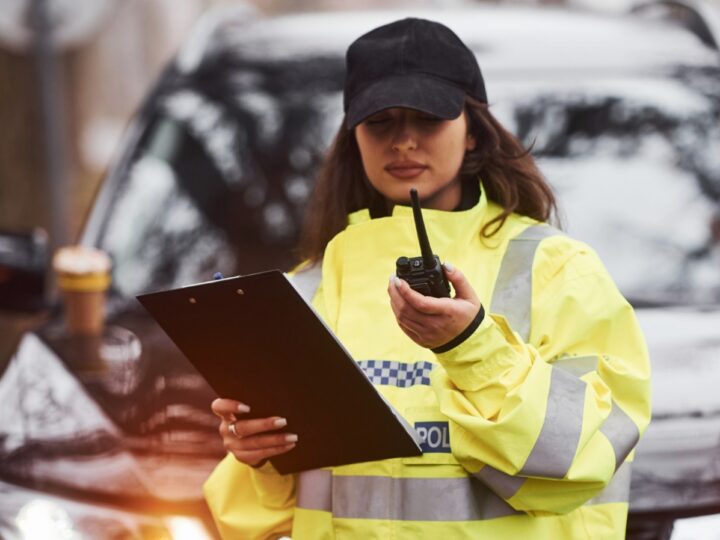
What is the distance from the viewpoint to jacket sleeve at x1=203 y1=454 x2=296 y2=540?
102 inches

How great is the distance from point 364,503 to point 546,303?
1.47 ft

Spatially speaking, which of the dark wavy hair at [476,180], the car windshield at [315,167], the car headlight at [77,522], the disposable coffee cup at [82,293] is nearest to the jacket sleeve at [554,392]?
the dark wavy hair at [476,180]

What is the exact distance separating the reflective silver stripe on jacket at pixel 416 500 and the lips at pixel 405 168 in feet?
1.75

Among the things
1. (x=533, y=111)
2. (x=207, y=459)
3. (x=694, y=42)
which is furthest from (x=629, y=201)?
(x=207, y=459)

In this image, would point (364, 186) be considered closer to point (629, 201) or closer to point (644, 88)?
point (629, 201)

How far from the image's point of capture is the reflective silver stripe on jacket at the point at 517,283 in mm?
2377

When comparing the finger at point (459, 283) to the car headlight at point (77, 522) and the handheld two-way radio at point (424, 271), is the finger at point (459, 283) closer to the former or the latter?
the handheld two-way radio at point (424, 271)

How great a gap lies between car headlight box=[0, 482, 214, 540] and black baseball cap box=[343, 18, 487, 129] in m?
0.85

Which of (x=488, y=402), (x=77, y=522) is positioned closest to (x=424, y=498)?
(x=488, y=402)

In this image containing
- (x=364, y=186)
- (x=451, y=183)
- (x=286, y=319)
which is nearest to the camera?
(x=286, y=319)

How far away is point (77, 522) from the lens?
2.84m

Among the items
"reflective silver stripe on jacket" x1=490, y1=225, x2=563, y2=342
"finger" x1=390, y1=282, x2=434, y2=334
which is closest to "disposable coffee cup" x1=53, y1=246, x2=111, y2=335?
"reflective silver stripe on jacket" x1=490, y1=225, x2=563, y2=342

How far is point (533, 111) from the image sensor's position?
4.09 meters

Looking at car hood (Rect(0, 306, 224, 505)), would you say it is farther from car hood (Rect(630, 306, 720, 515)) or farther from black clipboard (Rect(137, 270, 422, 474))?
car hood (Rect(630, 306, 720, 515))
